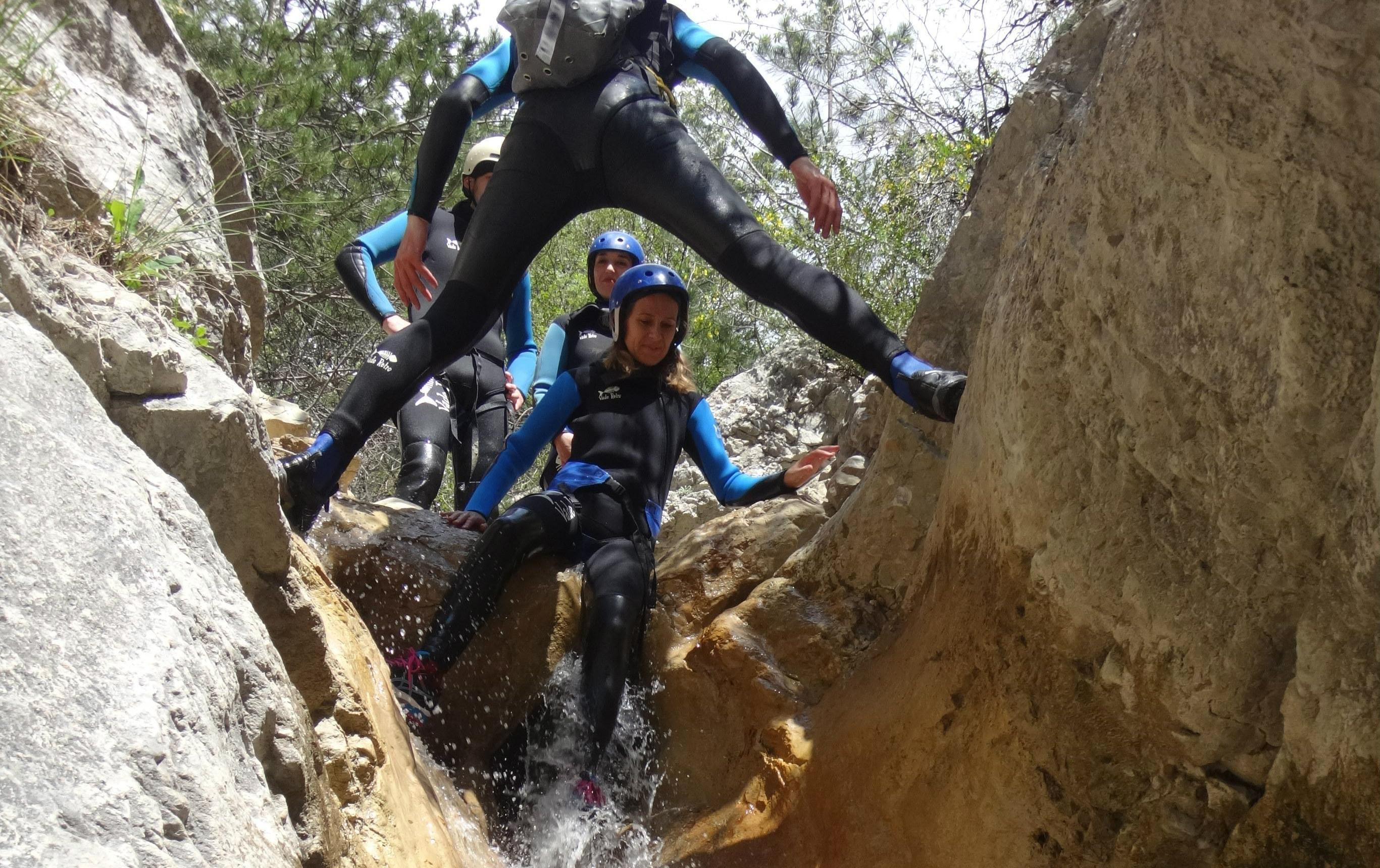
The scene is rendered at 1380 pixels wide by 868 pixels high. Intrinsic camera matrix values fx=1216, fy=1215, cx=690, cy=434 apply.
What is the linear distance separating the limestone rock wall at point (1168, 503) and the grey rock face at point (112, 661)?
178 centimetres

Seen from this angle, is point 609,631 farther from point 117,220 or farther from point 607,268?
point 607,268

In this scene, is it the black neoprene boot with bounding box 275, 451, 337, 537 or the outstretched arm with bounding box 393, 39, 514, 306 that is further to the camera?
the outstretched arm with bounding box 393, 39, 514, 306

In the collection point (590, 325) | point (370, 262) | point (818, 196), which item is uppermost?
point (590, 325)

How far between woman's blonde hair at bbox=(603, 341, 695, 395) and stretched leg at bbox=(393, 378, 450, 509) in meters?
0.91

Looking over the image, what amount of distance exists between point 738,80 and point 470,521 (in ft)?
6.53

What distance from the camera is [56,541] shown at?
5.10 ft

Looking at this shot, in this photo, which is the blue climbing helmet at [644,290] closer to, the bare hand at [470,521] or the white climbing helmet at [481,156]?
the bare hand at [470,521]

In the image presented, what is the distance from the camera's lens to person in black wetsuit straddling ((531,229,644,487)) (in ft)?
19.2

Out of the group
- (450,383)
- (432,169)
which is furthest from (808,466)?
(450,383)

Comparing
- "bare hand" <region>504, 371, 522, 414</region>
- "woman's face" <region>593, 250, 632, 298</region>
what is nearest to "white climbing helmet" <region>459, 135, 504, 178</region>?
"woman's face" <region>593, 250, 632, 298</region>

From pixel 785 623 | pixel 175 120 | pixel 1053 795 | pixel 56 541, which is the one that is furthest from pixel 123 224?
pixel 1053 795

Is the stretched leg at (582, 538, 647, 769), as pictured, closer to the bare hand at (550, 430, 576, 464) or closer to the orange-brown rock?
the orange-brown rock

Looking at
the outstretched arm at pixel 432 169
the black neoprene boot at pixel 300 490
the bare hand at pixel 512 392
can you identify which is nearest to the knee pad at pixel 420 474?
the bare hand at pixel 512 392

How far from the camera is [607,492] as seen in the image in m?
4.54
